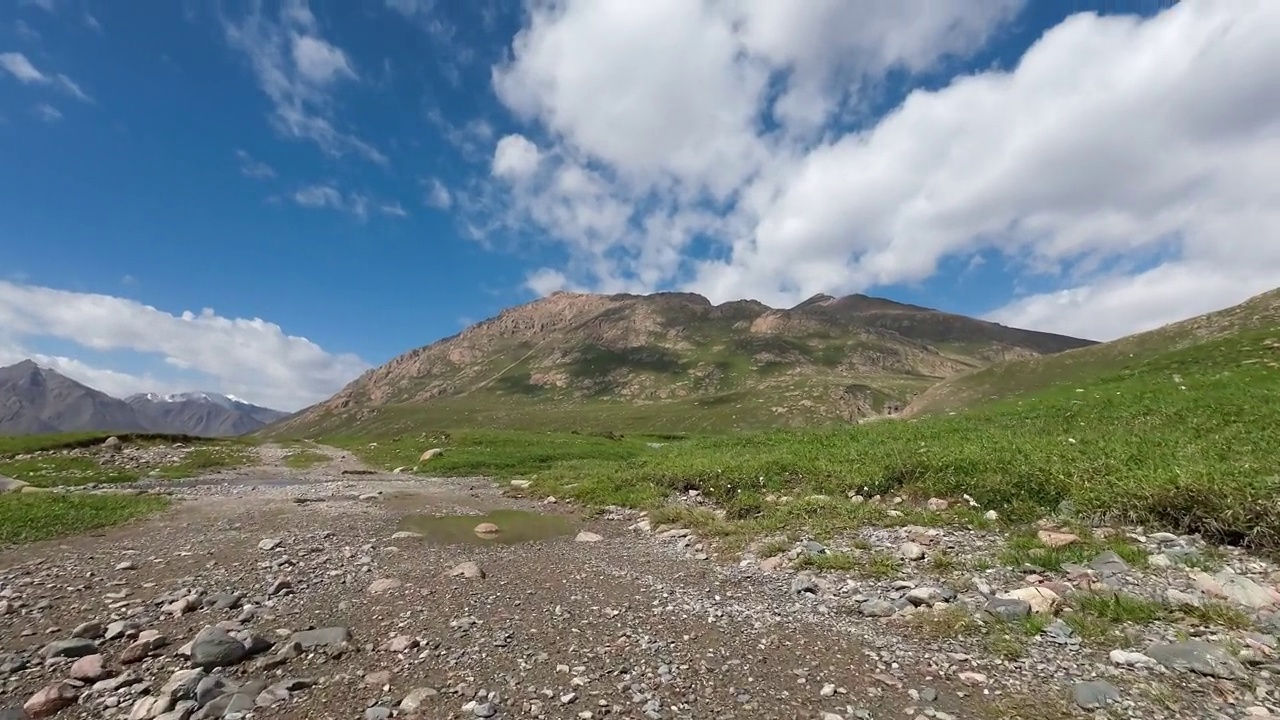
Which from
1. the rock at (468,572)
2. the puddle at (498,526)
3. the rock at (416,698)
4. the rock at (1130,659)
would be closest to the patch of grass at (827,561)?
the rock at (1130,659)

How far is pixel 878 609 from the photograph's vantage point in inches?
342

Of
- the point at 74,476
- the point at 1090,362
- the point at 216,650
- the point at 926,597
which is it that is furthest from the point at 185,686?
the point at 1090,362

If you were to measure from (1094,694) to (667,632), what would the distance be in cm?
494

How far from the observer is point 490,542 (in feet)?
50.1

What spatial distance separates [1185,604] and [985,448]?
33.7 feet

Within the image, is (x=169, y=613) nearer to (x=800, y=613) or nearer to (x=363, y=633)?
(x=363, y=633)

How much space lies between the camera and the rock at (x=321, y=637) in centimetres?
808

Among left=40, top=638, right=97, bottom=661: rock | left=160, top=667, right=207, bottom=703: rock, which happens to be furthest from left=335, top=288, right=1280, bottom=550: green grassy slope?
left=40, top=638, right=97, bottom=661: rock

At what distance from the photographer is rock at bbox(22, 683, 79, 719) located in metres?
6.45

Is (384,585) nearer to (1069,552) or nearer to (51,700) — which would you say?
Result: (51,700)

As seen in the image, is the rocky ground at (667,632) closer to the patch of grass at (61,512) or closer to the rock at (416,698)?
the rock at (416,698)

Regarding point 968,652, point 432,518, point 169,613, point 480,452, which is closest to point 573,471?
point 432,518

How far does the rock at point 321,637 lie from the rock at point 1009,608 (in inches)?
361

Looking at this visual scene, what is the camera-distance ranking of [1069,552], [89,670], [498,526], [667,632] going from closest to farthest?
[89,670]
[667,632]
[1069,552]
[498,526]
